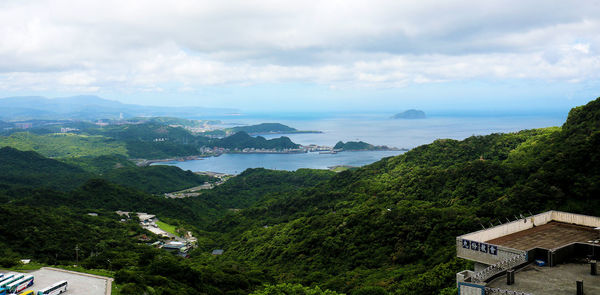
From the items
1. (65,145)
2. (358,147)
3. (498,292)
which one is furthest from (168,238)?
(65,145)

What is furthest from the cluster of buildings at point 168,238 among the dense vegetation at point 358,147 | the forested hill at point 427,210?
the dense vegetation at point 358,147

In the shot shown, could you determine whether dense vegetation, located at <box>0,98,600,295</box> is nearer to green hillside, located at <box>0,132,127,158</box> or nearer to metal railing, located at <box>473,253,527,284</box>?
metal railing, located at <box>473,253,527,284</box>

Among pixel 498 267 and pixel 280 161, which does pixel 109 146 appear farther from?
pixel 498 267

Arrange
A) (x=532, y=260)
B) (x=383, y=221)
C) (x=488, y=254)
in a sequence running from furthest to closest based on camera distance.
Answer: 1. (x=383, y=221)
2. (x=488, y=254)
3. (x=532, y=260)

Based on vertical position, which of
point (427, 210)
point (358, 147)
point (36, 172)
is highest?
point (427, 210)

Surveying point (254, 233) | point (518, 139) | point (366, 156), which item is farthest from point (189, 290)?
point (366, 156)

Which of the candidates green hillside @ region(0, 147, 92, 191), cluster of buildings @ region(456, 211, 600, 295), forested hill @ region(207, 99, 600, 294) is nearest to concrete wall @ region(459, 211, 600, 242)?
cluster of buildings @ region(456, 211, 600, 295)
